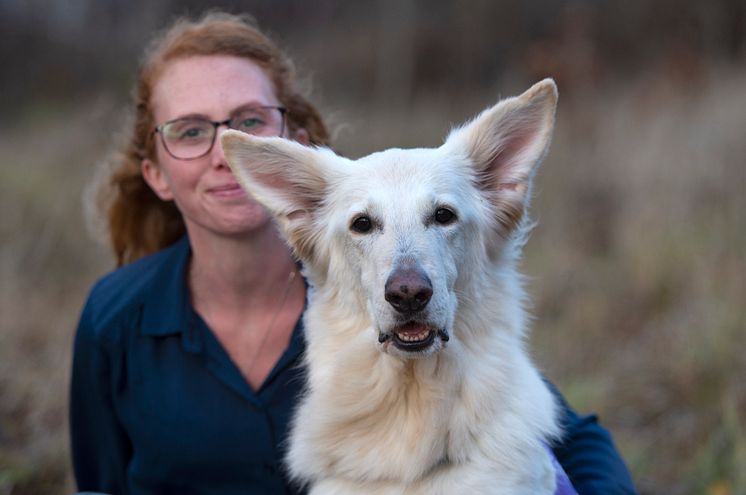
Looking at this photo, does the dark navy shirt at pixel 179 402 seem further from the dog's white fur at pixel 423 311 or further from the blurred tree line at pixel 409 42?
the blurred tree line at pixel 409 42

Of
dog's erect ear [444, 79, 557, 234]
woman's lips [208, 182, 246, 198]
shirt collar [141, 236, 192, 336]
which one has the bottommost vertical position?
shirt collar [141, 236, 192, 336]

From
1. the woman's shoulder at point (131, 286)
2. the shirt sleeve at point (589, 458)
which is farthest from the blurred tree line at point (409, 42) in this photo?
the shirt sleeve at point (589, 458)

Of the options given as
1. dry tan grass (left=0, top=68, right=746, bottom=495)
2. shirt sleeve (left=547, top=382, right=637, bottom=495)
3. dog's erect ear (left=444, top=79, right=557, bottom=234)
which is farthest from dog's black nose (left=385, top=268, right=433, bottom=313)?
dry tan grass (left=0, top=68, right=746, bottom=495)

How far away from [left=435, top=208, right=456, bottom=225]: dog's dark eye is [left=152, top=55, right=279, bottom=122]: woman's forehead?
100 cm

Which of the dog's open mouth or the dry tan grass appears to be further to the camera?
the dry tan grass

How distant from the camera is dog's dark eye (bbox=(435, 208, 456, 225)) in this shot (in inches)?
95.7

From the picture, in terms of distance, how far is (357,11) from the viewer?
1728 centimetres

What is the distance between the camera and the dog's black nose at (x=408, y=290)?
2139 mm

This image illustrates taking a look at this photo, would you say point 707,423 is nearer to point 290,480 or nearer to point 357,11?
point 290,480

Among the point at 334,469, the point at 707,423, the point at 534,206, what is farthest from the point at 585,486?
the point at 534,206

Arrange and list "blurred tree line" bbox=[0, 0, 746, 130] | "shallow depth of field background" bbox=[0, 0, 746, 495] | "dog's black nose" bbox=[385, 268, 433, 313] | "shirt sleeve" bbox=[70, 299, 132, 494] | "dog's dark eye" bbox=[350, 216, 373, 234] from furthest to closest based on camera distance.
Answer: "blurred tree line" bbox=[0, 0, 746, 130]
"shallow depth of field background" bbox=[0, 0, 746, 495]
"shirt sleeve" bbox=[70, 299, 132, 494]
"dog's dark eye" bbox=[350, 216, 373, 234]
"dog's black nose" bbox=[385, 268, 433, 313]

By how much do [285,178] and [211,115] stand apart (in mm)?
551

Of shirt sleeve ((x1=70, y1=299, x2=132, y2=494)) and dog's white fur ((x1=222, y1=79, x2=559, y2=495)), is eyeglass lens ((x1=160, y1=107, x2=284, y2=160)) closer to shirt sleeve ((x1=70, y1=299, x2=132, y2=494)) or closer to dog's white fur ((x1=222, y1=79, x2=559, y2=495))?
dog's white fur ((x1=222, y1=79, x2=559, y2=495))

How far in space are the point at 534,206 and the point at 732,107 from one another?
2.28 metres
